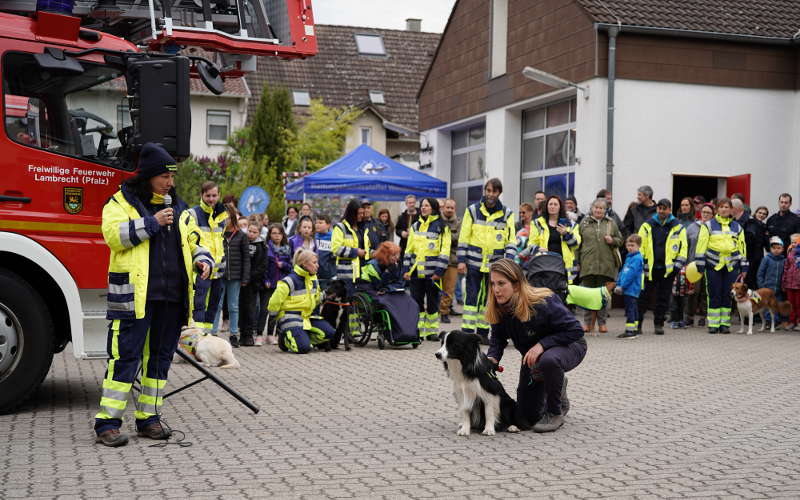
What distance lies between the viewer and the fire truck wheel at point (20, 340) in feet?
27.1

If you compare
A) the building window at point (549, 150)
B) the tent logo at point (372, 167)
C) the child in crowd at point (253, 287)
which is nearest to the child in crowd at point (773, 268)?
the building window at point (549, 150)

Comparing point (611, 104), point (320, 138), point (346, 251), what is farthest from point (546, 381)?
point (320, 138)

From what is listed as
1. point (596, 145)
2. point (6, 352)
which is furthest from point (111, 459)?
point (596, 145)

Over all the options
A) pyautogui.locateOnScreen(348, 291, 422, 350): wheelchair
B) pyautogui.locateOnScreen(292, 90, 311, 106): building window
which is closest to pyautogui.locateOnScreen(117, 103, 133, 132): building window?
pyautogui.locateOnScreen(348, 291, 422, 350): wheelchair

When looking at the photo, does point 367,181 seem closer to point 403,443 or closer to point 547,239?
point 547,239

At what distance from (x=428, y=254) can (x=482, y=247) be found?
131 cm

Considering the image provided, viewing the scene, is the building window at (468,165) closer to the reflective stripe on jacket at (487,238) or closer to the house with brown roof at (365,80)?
the reflective stripe on jacket at (487,238)

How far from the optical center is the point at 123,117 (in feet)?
28.4

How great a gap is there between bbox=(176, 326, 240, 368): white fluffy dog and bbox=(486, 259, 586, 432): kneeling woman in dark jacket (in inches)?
181

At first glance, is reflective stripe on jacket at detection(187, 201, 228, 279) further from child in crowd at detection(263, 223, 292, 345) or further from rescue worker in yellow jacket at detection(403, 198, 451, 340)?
rescue worker in yellow jacket at detection(403, 198, 451, 340)

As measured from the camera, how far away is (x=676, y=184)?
2350cm

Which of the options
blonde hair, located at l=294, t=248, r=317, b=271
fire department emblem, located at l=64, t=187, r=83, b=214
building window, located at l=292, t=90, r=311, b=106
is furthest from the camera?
building window, located at l=292, t=90, r=311, b=106

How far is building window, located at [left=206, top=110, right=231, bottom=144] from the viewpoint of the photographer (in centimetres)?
4962

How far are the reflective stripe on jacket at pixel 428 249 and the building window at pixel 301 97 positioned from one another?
1417 inches
